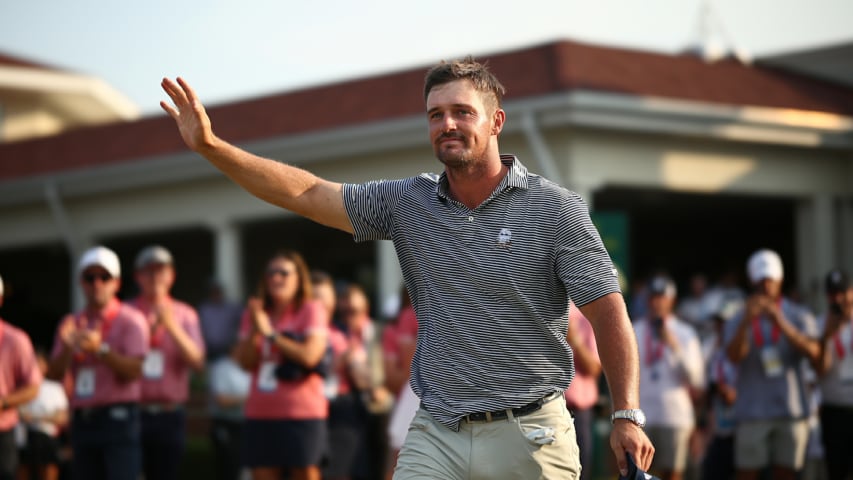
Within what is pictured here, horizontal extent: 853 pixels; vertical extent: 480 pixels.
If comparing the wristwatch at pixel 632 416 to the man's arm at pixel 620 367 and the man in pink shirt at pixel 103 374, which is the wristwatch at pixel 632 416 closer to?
the man's arm at pixel 620 367

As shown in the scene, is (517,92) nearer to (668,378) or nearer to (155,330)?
(668,378)

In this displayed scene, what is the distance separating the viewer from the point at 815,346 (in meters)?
10.4

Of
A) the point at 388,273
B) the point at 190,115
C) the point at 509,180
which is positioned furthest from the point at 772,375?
the point at 388,273

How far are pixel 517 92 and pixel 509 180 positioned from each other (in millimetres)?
11072

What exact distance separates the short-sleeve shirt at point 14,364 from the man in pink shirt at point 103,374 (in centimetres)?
15

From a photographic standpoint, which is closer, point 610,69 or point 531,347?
point 531,347

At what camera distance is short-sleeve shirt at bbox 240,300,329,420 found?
959 cm

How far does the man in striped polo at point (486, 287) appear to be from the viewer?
480 centimetres

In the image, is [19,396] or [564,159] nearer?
[19,396]

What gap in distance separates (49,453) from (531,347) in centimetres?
875

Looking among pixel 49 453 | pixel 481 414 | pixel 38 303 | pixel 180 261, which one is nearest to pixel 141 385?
pixel 49 453

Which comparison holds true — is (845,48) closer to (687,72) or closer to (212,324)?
(687,72)

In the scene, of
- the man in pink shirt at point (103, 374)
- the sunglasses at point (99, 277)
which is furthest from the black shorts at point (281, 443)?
the sunglasses at point (99, 277)

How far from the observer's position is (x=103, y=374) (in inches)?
371
